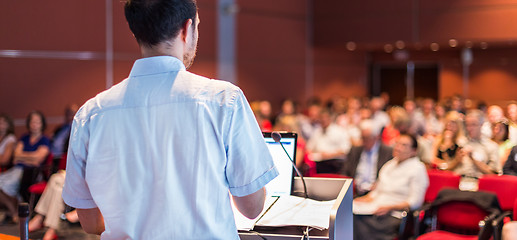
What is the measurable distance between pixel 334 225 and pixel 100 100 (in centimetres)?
99

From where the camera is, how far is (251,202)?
1.40 meters

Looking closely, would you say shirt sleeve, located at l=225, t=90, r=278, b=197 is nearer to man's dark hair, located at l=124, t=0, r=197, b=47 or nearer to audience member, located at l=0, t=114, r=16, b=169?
man's dark hair, located at l=124, t=0, r=197, b=47

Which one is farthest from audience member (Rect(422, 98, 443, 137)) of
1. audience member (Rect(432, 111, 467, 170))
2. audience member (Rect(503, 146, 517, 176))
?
audience member (Rect(503, 146, 517, 176))

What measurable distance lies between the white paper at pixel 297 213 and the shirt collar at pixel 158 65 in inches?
37.2

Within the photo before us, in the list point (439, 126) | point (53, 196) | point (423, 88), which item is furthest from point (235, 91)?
point (423, 88)

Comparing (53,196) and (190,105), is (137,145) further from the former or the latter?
(53,196)

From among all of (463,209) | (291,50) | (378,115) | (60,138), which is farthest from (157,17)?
(291,50)

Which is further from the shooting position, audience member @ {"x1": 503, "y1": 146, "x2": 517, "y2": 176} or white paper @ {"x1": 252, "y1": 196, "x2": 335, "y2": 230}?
audience member @ {"x1": 503, "y1": 146, "x2": 517, "y2": 176}

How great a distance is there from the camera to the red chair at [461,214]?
171 inches

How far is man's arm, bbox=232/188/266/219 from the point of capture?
4.57ft

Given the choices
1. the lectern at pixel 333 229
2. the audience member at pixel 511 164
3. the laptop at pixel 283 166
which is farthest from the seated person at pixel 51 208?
the audience member at pixel 511 164

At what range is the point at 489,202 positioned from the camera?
442 centimetres

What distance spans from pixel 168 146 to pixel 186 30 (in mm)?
307

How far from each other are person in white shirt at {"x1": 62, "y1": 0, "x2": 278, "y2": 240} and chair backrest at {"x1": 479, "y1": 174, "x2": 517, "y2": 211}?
13.4ft
